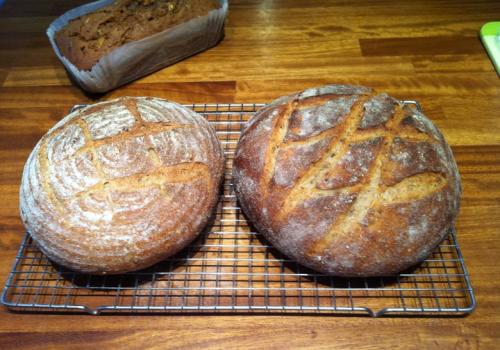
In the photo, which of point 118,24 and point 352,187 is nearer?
point 352,187

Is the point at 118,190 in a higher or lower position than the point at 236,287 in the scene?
higher

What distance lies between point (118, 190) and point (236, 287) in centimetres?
56

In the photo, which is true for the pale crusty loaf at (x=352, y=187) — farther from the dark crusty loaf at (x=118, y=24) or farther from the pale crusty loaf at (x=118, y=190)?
the dark crusty loaf at (x=118, y=24)

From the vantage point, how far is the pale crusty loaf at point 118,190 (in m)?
1.20

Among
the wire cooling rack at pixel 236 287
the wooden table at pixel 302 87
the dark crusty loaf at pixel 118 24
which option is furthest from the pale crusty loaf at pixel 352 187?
the dark crusty loaf at pixel 118 24

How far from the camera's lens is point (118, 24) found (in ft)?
6.39

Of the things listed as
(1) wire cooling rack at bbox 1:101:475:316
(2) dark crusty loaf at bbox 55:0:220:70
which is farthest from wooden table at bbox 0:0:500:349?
(2) dark crusty loaf at bbox 55:0:220:70

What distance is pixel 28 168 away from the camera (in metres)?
1.36

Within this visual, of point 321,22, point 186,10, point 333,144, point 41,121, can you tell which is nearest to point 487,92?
point 321,22

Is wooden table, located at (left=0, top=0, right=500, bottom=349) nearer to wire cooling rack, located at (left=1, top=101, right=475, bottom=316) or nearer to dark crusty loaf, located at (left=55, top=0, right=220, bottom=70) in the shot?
wire cooling rack, located at (left=1, top=101, right=475, bottom=316)

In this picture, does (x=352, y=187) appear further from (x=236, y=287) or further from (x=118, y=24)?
(x=118, y=24)

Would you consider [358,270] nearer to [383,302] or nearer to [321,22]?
[383,302]

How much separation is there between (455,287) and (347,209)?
58 cm

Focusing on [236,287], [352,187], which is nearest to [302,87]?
[352,187]
